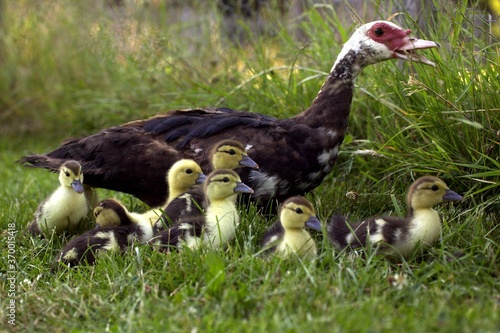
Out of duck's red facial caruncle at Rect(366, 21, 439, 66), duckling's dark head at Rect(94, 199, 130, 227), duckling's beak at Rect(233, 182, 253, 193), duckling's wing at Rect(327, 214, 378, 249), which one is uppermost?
duck's red facial caruncle at Rect(366, 21, 439, 66)

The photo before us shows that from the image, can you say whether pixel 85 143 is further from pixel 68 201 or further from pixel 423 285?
pixel 423 285

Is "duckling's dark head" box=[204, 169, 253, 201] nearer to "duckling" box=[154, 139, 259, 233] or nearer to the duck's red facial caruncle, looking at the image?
"duckling" box=[154, 139, 259, 233]

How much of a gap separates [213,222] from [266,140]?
3.10 feet

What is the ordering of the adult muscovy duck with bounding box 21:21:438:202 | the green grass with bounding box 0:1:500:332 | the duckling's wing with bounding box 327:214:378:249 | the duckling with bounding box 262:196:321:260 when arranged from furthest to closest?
the adult muscovy duck with bounding box 21:21:438:202 < the duckling's wing with bounding box 327:214:378:249 < the duckling with bounding box 262:196:321:260 < the green grass with bounding box 0:1:500:332

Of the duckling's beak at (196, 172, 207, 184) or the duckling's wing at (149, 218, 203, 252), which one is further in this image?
the duckling's beak at (196, 172, 207, 184)

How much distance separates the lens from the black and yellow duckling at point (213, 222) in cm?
Answer: 404

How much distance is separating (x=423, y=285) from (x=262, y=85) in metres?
3.11

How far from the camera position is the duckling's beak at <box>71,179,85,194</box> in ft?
15.3

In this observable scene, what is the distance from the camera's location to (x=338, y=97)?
4.98m

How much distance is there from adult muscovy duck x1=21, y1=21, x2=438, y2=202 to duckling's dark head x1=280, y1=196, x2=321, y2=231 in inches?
36.1

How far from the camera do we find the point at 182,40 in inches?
301

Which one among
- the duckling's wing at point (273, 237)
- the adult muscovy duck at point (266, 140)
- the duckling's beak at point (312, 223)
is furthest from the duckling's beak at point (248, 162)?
the duckling's beak at point (312, 223)

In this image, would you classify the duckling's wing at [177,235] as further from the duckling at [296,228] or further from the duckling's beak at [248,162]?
the duckling's beak at [248,162]

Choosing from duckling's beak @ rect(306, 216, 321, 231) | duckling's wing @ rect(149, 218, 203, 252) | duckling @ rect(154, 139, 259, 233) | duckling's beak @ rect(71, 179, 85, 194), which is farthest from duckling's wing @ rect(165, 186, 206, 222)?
duckling's beak @ rect(306, 216, 321, 231)
